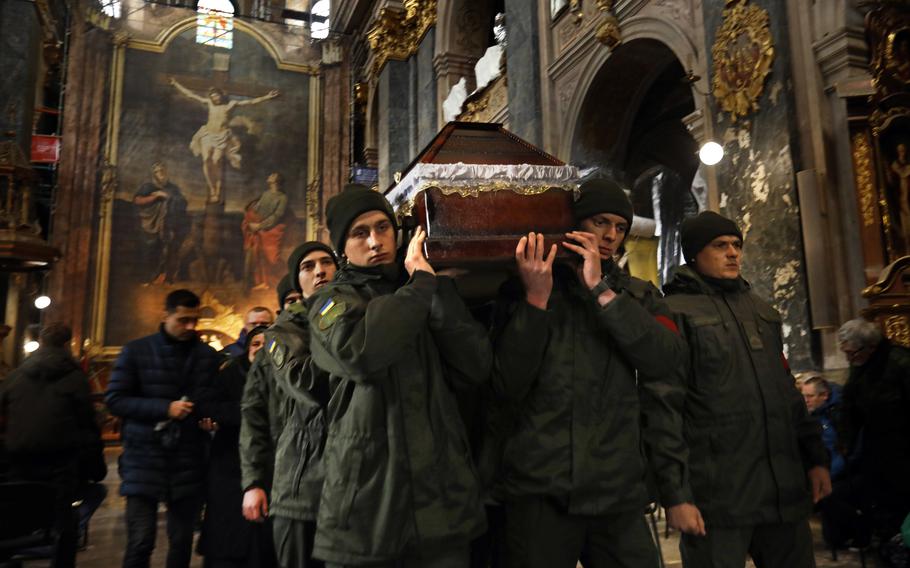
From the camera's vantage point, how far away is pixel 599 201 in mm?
2219

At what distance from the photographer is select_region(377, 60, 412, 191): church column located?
14.0 m

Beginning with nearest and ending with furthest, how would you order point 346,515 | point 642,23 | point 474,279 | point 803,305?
1. point 346,515
2. point 474,279
3. point 803,305
4. point 642,23

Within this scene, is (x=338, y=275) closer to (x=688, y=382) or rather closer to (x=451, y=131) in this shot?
(x=451, y=131)

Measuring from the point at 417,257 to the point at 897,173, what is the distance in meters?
4.69

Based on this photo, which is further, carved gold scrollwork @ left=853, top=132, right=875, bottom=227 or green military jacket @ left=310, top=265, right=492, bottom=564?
carved gold scrollwork @ left=853, top=132, right=875, bottom=227

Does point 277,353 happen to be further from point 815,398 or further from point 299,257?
point 815,398

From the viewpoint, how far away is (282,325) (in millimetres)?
2477

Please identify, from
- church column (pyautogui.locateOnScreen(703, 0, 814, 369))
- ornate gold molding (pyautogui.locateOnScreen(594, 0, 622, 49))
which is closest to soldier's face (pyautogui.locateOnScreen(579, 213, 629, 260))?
church column (pyautogui.locateOnScreen(703, 0, 814, 369))

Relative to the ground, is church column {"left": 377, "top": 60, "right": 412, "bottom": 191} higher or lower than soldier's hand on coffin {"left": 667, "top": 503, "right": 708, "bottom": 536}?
higher

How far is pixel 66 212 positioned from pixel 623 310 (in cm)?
1799

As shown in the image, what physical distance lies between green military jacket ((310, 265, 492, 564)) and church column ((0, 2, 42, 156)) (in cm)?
1378

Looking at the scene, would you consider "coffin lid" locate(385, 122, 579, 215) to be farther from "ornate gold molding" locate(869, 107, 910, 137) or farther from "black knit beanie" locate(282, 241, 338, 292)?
"ornate gold molding" locate(869, 107, 910, 137)

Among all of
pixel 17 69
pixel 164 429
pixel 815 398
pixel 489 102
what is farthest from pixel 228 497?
pixel 17 69

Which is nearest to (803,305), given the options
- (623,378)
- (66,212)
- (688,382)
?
(688,382)
